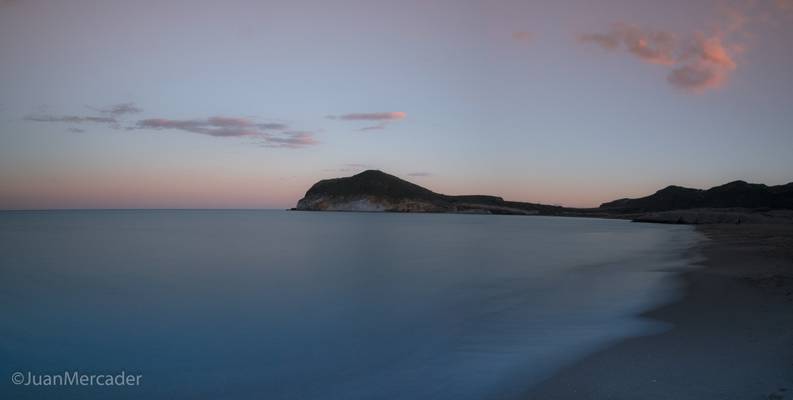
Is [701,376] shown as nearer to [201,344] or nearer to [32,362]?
[201,344]

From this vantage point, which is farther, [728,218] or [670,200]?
[670,200]

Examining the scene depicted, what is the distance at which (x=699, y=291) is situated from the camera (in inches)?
427

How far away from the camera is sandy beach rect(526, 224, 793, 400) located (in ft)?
15.3

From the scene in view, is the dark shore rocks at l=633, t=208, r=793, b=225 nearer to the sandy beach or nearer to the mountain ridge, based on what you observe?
the mountain ridge

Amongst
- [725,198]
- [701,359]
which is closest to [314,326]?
[701,359]

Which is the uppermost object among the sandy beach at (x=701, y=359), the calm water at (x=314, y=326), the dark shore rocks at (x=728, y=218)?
the dark shore rocks at (x=728, y=218)

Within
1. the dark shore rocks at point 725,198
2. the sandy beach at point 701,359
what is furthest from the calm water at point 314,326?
the dark shore rocks at point 725,198

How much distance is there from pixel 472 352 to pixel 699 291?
747 cm

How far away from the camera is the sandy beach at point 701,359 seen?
4.66 m

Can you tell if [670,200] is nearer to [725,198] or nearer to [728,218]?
[725,198]

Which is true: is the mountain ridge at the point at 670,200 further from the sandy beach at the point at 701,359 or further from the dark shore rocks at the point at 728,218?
the sandy beach at the point at 701,359

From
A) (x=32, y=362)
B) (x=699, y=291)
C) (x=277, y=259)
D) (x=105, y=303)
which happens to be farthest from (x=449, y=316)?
(x=277, y=259)

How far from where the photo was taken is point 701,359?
18.3ft

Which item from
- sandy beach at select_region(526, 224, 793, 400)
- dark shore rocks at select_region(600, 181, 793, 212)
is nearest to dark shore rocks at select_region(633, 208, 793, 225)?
dark shore rocks at select_region(600, 181, 793, 212)
